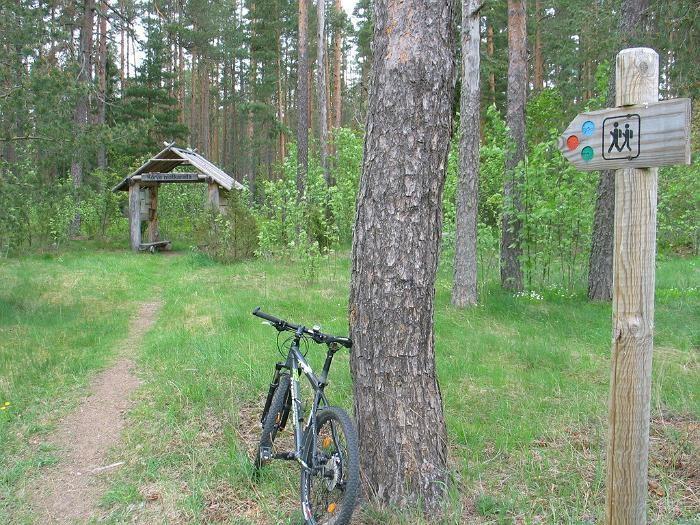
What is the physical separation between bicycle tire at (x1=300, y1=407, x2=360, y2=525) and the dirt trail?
5.06 ft

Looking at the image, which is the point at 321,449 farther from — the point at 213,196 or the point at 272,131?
the point at 272,131

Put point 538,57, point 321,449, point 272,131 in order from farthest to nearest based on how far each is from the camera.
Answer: point 272,131
point 538,57
point 321,449

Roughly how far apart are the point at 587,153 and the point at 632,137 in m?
0.21

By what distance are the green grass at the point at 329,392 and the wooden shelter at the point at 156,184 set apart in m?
7.77

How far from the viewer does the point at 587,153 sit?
261 cm

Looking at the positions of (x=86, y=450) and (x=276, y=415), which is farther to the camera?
(x=86, y=450)

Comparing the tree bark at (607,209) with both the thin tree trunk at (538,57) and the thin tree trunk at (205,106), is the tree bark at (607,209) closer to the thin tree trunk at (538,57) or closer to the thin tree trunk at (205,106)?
the thin tree trunk at (538,57)

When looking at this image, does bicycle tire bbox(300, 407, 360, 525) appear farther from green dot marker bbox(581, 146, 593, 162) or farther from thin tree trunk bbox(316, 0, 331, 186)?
thin tree trunk bbox(316, 0, 331, 186)

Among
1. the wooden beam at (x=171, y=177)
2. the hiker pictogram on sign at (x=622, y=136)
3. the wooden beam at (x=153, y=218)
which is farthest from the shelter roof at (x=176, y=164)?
the hiker pictogram on sign at (x=622, y=136)

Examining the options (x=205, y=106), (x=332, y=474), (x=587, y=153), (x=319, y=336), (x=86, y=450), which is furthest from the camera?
(x=205, y=106)

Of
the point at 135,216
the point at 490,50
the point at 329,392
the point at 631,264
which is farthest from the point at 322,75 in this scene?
the point at 631,264

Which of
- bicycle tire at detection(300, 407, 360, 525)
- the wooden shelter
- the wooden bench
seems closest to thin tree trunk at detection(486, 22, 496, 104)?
the wooden shelter

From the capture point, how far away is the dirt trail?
3.93 metres

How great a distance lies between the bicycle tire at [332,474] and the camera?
3.01m
